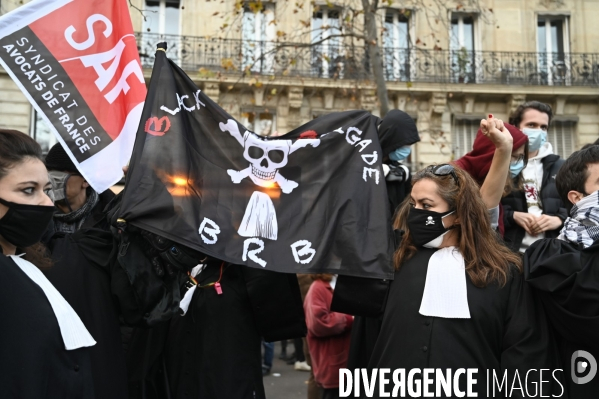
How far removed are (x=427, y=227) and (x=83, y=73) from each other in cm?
214

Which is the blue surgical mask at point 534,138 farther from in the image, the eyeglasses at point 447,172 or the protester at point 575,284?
the eyeglasses at point 447,172

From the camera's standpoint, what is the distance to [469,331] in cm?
308

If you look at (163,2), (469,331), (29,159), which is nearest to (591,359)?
(469,331)

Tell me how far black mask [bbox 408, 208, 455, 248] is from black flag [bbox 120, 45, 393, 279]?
0.57ft

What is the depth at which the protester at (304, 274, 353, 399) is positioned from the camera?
5.59 metres

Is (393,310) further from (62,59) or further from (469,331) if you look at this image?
(62,59)

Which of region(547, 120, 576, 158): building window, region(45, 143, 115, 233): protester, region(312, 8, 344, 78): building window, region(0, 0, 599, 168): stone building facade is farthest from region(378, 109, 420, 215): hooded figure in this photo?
region(547, 120, 576, 158): building window

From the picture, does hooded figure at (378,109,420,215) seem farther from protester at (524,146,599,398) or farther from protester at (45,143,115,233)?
protester at (45,143,115,233)

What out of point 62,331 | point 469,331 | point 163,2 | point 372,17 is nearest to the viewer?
point 62,331

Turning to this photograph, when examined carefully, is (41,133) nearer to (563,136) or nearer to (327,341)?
(327,341)

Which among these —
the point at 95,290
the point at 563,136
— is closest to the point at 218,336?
the point at 95,290

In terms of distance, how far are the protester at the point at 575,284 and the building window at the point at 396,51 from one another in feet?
57.1

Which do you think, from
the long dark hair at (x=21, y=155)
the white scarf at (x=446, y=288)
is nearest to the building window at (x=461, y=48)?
the white scarf at (x=446, y=288)

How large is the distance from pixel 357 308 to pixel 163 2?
1823 centimetres
